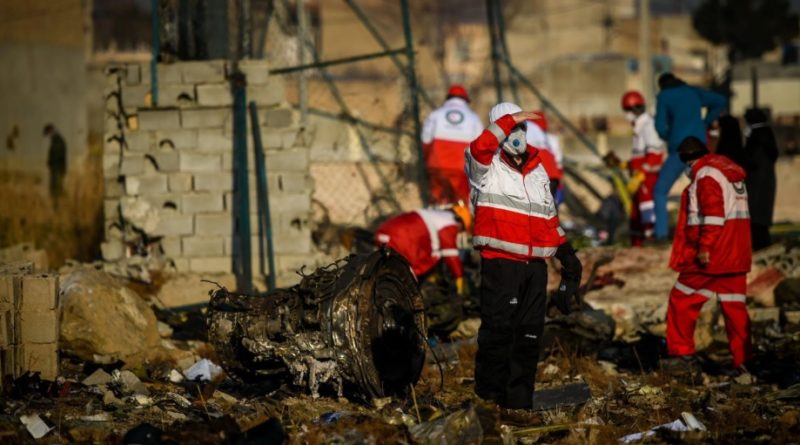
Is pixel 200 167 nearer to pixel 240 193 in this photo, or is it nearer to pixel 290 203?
pixel 240 193

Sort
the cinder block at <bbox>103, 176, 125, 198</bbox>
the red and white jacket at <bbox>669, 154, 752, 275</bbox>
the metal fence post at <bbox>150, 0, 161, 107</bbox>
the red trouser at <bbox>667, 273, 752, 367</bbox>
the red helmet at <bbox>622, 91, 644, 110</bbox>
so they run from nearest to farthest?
the red and white jacket at <bbox>669, 154, 752, 275</bbox> < the red trouser at <bbox>667, 273, 752, 367</bbox> < the metal fence post at <bbox>150, 0, 161, 107</bbox> < the cinder block at <bbox>103, 176, 125, 198</bbox> < the red helmet at <bbox>622, 91, 644, 110</bbox>

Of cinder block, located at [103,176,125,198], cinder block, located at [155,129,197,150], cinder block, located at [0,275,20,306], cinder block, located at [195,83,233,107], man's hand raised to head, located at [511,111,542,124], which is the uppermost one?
cinder block, located at [195,83,233,107]

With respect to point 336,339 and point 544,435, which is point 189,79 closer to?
point 336,339

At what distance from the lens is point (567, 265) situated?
784cm

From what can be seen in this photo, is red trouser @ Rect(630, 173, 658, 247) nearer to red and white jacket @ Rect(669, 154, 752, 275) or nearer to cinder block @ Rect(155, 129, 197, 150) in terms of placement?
red and white jacket @ Rect(669, 154, 752, 275)

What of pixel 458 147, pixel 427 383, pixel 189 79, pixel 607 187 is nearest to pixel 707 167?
pixel 427 383

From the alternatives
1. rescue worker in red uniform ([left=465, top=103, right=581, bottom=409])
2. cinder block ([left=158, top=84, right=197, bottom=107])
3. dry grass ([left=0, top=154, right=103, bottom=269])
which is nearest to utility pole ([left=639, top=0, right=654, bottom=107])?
dry grass ([left=0, top=154, right=103, bottom=269])

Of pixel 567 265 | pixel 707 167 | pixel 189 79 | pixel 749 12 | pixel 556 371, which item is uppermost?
pixel 749 12

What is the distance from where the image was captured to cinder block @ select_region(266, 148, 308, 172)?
40.2 ft

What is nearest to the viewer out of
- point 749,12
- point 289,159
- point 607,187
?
point 289,159

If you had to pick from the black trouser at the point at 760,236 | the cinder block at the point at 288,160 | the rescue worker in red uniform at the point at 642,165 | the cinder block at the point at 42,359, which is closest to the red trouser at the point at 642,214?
the rescue worker in red uniform at the point at 642,165

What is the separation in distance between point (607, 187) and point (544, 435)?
34.5 ft

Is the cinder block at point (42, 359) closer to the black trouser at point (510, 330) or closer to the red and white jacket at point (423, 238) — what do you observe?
the black trouser at point (510, 330)

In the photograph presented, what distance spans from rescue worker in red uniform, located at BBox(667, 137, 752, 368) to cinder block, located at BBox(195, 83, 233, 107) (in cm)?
494
